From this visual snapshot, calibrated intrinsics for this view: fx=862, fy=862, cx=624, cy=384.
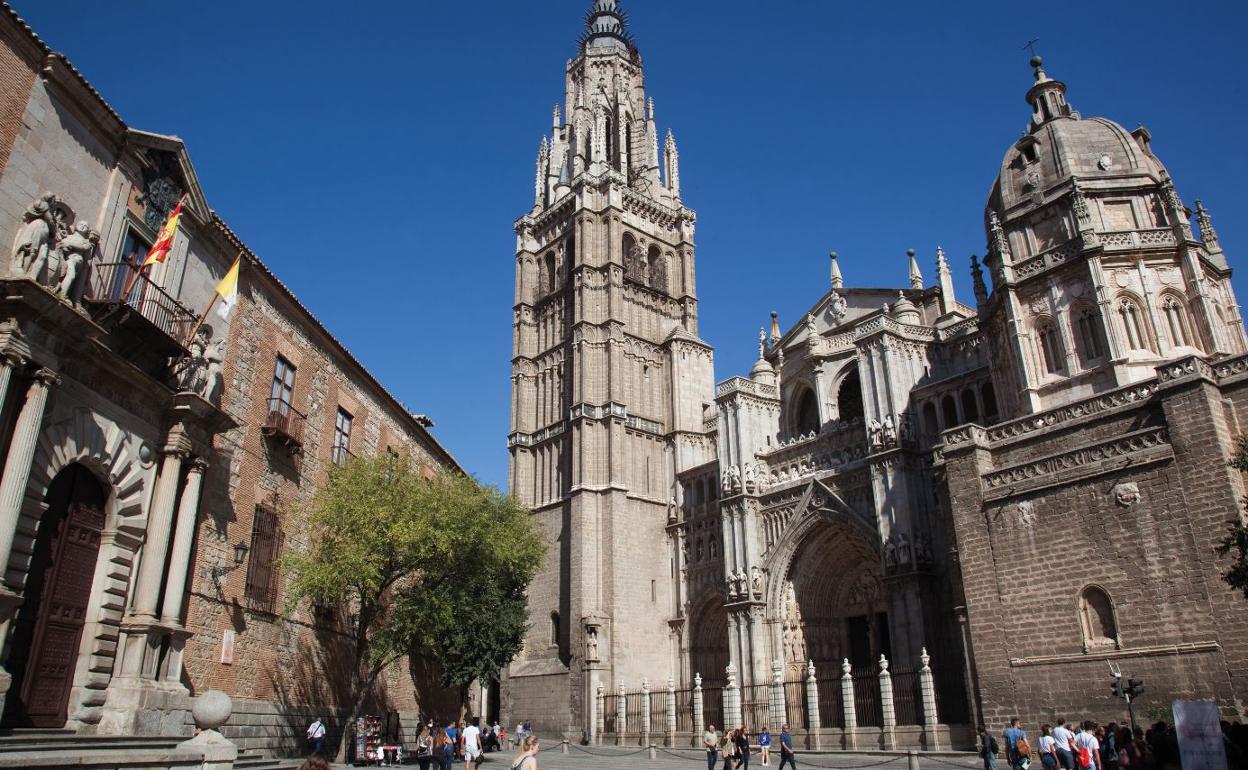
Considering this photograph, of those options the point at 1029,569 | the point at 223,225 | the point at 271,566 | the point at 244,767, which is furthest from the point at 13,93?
the point at 1029,569

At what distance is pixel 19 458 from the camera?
39.4 ft

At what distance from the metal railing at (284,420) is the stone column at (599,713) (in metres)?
18.8

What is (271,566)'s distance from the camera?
62.8 feet

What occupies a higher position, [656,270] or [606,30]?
[606,30]

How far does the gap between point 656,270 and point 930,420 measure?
67.3 ft

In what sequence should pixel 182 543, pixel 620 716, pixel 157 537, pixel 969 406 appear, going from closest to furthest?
pixel 157 537 < pixel 182 543 < pixel 969 406 < pixel 620 716

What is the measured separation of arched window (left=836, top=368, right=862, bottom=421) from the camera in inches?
1361

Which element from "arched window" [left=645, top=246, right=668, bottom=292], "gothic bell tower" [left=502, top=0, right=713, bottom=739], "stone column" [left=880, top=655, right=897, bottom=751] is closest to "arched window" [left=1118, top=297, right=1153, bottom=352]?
"stone column" [left=880, top=655, right=897, bottom=751]

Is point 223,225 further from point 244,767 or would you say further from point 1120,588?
point 1120,588

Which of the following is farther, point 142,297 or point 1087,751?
point 142,297

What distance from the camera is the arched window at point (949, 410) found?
95.1 ft

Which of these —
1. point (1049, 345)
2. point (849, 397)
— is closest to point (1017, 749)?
point (1049, 345)

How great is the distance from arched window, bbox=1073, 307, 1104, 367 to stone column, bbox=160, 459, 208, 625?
2166cm

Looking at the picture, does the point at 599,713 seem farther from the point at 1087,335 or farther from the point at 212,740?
the point at 212,740
